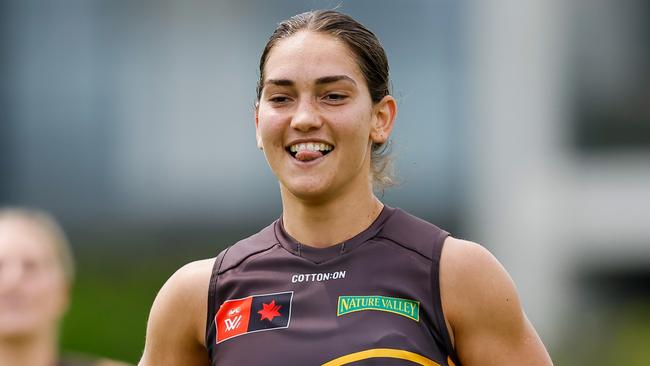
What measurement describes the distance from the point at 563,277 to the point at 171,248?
381cm

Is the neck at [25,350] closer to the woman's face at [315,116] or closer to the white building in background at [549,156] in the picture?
the woman's face at [315,116]

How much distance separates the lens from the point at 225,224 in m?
16.0

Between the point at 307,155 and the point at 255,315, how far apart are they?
0.42 m

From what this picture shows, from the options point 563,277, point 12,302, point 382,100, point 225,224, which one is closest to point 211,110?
point 225,224

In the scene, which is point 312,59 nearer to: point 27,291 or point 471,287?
point 471,287

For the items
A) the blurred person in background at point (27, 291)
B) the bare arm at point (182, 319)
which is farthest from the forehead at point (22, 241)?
the bare arm at point (182, 319)

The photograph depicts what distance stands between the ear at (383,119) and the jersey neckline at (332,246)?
0.19 m

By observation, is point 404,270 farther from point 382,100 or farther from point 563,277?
point 563,277

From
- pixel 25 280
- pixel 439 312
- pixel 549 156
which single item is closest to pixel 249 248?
pixel 439 312

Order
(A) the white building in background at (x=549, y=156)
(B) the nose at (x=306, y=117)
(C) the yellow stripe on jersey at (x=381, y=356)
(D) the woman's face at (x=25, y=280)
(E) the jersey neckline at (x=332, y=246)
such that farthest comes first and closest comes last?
1. (A) the white building in background at (x=549, y=156)
2. (D) the woman's face at (x=25, y=280)
3. (E) the jersey neckline at (x=332, y=246)
4. (B) the nose at (x=306, y=117)
5. (C) the yellow stripe on jersey at (x=381, y=356)

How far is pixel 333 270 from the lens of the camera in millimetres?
3994

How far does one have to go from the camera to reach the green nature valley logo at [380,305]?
3.87 meters

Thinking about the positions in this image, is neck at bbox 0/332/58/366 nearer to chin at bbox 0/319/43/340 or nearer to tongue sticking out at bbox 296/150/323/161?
chin at bbox 0/319/43/340

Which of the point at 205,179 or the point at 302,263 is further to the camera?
the point at 205,179
